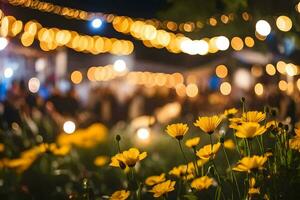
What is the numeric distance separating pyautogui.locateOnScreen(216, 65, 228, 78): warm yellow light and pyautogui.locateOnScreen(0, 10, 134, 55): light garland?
7457 mm

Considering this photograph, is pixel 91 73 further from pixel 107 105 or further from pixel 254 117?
pixel 254 117

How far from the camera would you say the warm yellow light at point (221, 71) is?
940 inches

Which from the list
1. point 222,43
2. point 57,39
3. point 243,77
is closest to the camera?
point 222,43

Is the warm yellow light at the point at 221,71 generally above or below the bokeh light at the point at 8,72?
above

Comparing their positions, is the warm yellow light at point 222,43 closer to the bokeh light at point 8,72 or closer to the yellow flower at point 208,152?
the bokeh light at point 8,72

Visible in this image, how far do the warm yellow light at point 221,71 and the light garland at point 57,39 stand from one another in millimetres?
7457

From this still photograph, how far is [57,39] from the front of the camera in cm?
1398

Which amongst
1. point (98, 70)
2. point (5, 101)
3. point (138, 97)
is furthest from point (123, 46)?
point (5, 101)

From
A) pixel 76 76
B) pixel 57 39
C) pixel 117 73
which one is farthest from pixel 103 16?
pixel 117 73

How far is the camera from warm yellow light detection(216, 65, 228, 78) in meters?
23.9

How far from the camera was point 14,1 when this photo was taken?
298 inches

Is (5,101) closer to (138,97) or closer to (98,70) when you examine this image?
(138,97)

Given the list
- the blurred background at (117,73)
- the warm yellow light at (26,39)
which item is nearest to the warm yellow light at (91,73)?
the blurred background at (117,73)

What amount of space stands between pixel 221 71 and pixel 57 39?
39.4 feet
